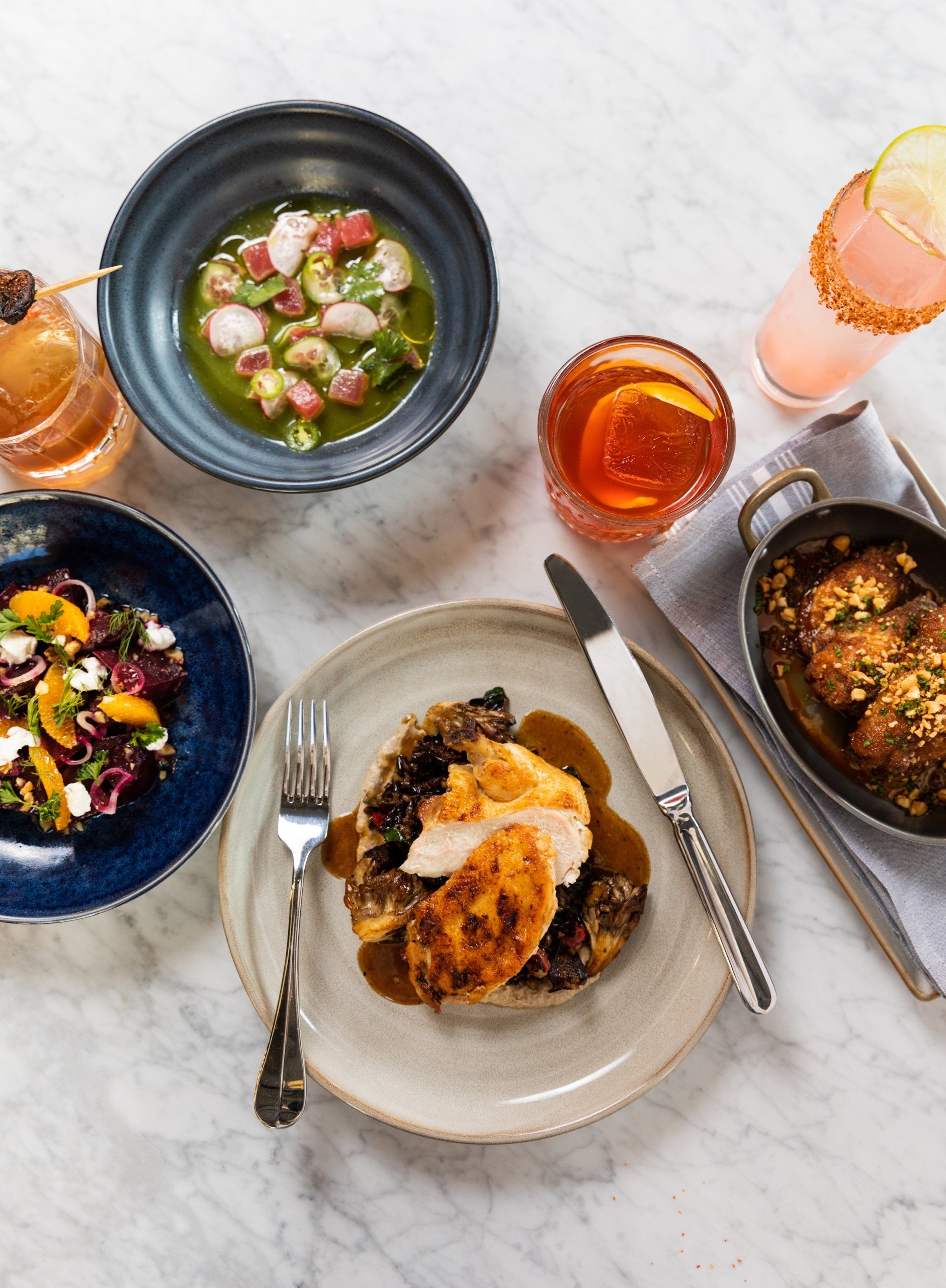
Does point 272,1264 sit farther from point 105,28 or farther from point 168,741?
point 105,28

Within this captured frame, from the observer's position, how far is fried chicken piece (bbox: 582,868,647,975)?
2262 mm

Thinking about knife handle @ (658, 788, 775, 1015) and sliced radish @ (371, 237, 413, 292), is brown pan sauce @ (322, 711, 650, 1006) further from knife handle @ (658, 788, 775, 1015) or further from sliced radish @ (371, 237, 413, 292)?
sliced radish @ (371, 237, 413, 292)

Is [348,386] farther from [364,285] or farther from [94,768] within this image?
[94,768]

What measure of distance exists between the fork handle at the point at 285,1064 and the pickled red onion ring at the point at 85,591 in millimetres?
1045

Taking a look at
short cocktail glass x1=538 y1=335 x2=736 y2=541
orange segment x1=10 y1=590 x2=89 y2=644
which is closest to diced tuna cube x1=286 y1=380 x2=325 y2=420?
short cocktail glass x1=538 y1=335 x2=736 y2=541

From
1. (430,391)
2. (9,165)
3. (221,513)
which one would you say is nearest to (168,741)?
(221,513)

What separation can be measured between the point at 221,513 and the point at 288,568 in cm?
26

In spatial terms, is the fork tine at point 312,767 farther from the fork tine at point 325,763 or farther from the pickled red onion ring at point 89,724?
the pickled red onion ring at point 89,724

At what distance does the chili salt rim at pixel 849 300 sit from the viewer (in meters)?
2.10

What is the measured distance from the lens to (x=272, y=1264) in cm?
255

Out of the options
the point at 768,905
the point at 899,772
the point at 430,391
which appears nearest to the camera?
the point at 899,772

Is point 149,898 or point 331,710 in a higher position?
point 331,710

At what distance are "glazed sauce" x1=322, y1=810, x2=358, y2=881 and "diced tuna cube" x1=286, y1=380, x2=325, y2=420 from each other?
1.13m

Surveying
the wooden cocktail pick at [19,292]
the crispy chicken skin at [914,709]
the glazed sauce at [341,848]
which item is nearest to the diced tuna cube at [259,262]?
the wooden cocktail pick at [19,292]
